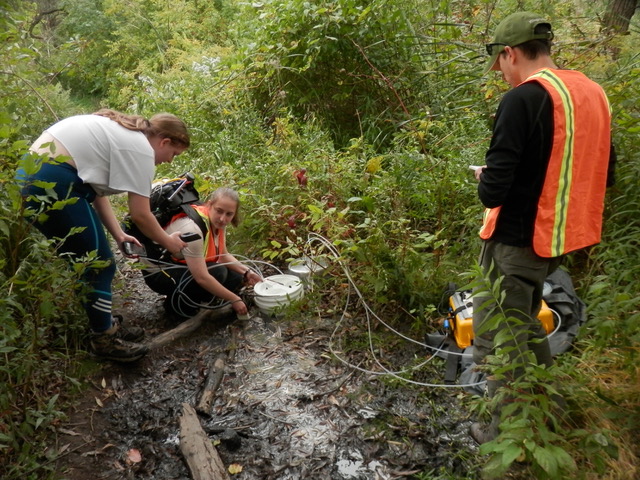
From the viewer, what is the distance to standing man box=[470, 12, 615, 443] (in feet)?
6.95

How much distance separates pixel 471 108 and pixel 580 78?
3043mm

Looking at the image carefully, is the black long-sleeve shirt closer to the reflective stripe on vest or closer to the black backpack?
the reflective stripe on vest

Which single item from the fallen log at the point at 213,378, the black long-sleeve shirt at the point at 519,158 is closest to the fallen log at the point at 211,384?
the fallen log at the point at 213,378

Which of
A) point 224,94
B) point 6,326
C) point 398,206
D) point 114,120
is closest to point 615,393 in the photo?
point 398,206

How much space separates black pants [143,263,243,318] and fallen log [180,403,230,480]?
1315 millimetres

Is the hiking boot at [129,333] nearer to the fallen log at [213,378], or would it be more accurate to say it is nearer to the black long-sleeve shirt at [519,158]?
the fallen log at [213,378]

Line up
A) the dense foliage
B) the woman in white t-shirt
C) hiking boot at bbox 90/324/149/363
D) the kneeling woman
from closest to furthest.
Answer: the dense foliage < the woman in white t-shirt < hiking boot at bbox 90/324/149/363 < the kneeling woman

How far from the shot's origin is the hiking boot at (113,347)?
11.2ft

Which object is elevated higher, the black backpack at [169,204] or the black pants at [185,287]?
the black backpack at [169,204]

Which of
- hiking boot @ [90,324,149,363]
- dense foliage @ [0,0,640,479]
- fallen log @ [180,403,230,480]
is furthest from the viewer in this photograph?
hiking boot @ [90,324,149,363]

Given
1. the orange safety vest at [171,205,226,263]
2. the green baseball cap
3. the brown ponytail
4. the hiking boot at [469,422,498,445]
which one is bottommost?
the hiking boot at [469,422,498,445]

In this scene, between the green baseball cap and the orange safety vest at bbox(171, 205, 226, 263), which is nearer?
the green baseball cap

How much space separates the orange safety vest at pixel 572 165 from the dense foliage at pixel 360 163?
43 centimetres

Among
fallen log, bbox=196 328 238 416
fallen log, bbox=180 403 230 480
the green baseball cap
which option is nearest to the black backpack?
fallen log, bbox=196 328 238 416
